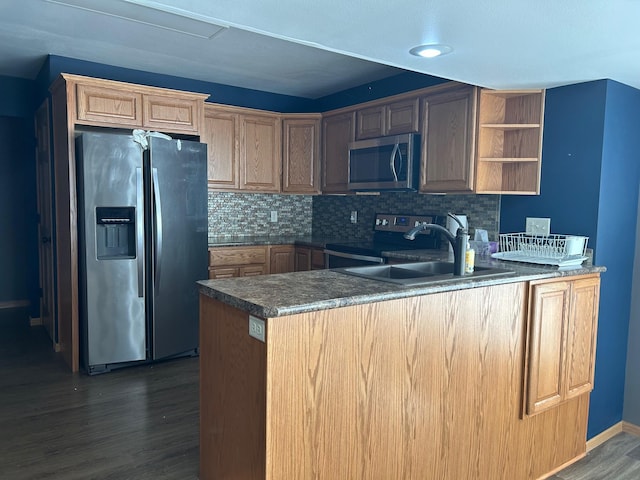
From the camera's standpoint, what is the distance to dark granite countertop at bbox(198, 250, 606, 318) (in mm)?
1593

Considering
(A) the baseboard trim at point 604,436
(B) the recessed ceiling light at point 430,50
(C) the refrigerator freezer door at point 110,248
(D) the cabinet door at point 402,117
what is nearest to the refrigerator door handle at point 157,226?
(C) the refrigerator freezer door at point 110,248

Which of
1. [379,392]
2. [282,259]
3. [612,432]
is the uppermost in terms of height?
[282,259]

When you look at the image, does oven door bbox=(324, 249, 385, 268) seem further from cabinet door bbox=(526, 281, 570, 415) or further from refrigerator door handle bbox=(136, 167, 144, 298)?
refrigerator door handle bbox=(136, 167, 144, 298)

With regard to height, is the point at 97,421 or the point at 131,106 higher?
the point at 131,106

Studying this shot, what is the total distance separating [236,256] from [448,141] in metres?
2.08

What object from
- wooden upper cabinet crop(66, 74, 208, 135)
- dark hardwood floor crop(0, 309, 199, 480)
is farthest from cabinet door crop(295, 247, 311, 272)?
wooden upper cabinet crop(66, 74, 208, 135)

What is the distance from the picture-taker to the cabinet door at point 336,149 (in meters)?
4.38

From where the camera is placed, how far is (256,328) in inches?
63.1

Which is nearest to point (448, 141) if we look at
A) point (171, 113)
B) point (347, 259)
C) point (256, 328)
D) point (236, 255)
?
point (347, 259)

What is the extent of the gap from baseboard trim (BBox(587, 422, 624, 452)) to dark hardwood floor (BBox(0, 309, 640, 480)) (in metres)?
0.03

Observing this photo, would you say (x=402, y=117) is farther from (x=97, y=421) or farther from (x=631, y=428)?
(x=97, y=421)

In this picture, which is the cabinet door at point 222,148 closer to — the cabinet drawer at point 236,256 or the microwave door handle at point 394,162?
the cabinet drawer at point 236,256

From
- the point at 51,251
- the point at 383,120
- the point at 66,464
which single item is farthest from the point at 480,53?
the point at 51,251

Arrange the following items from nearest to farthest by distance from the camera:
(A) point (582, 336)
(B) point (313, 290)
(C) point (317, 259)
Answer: (B) point (313, 290), (A) point (582, 336), (C) point (317, 259)
